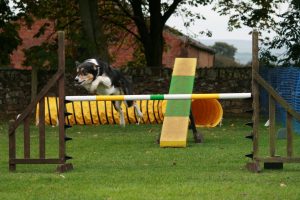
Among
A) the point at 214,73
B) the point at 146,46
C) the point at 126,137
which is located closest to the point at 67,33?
the point at 146,46

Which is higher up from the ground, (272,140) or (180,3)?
(180,3)

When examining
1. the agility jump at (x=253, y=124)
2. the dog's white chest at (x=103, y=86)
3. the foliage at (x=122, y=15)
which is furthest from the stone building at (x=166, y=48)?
the agility jump at (x=253, y=124)

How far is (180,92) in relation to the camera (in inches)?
569

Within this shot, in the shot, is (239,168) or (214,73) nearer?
(239,168)

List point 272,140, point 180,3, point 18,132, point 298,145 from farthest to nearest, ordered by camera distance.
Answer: point 180,3 < point 18,132 < point 298,145 < point 272,140

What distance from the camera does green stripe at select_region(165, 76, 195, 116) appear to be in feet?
46.6

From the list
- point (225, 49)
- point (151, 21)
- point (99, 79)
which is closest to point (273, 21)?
point (151, 21)

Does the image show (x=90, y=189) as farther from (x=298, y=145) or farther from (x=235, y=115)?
(x=235, y=115)

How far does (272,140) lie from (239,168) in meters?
0.62

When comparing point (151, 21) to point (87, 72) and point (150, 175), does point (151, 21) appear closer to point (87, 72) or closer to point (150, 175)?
point (87, 72)

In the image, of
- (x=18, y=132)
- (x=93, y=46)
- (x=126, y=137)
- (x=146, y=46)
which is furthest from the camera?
(x=146, y=46)

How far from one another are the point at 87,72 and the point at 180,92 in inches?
108

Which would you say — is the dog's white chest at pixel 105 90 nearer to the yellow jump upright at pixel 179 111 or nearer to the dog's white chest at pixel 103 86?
the dog's white chest at pixel 103 86

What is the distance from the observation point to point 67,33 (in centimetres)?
2828
